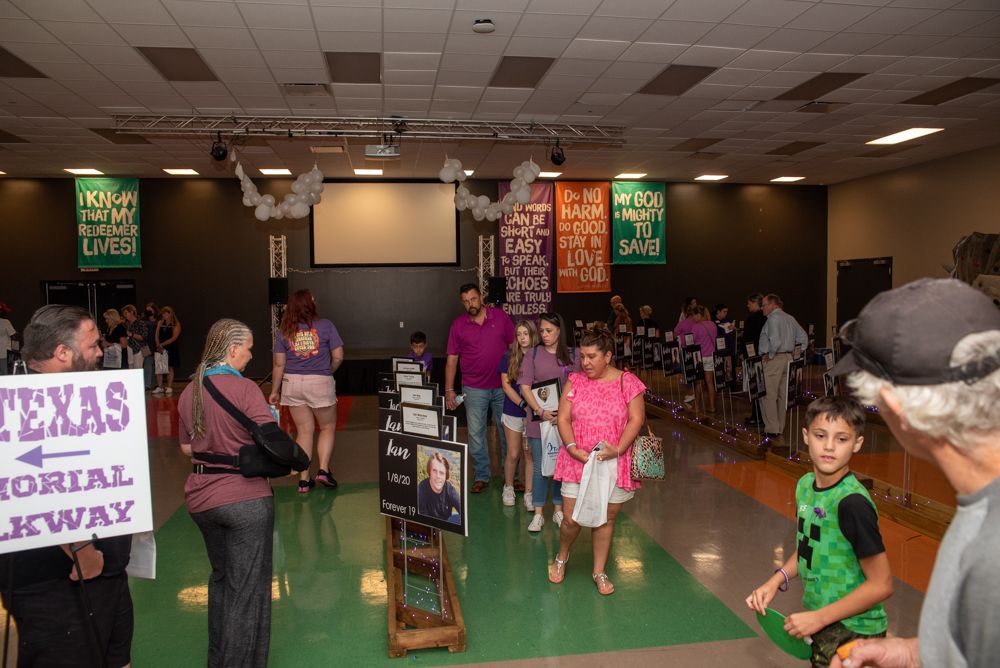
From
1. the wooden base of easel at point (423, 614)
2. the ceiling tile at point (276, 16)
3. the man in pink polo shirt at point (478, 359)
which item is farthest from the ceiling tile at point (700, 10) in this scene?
the wooden base of easel at point (423, 614)

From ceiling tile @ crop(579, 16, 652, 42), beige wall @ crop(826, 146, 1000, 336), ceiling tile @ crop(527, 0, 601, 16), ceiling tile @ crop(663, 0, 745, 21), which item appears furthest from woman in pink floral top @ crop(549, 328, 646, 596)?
beige wall @ crop(826, 146, 1000, 336)

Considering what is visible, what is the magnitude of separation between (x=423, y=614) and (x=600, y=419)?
4.64ft

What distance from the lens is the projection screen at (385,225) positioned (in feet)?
48.5

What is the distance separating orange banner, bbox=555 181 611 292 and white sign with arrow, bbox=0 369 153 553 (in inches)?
522

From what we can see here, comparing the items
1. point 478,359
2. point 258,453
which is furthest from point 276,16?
point 258,453

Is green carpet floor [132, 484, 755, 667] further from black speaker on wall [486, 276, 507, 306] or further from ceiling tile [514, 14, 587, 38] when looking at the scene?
black speaker on wall [486, 276, 507, 306]

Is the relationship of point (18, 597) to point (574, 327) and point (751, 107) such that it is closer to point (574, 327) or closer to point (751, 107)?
point (751, 107)

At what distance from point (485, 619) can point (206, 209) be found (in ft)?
42.4

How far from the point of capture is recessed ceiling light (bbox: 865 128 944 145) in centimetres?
1064

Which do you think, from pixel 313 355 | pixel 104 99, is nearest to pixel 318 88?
pixel 104 99

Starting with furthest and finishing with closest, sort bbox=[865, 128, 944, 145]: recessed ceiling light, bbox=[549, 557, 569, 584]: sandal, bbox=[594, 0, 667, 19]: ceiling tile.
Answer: bbox=[865, 128, 944, 145]: recessed ceiling light → bbox=[594, 0, 667, 19]: ceiling tile → bbox=[549, 557, 569, 584]: sandal

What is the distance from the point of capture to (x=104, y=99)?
838 centimetres

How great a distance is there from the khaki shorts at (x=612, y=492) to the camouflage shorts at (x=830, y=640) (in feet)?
5.76

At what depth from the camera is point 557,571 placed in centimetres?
437
